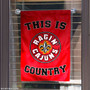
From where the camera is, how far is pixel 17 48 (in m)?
5.06

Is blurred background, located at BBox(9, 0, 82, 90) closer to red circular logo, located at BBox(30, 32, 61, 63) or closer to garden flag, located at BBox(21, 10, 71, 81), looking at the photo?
garden flag, located at BBox(21, 10, 71, 81)

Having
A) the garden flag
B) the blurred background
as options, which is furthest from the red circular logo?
the blurred background

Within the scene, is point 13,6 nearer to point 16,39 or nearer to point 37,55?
point 16,39

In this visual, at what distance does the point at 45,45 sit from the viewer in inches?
196

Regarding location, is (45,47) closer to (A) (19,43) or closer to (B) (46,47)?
(B) (46,47)

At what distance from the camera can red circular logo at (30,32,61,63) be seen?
196 inches

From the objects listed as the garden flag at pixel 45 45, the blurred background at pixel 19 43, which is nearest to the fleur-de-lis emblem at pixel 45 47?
the garden flag at pixel 45 45

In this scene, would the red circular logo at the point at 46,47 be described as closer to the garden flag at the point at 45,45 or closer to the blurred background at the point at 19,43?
the garden flag at the point at 45,45

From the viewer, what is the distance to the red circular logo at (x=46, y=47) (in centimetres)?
497

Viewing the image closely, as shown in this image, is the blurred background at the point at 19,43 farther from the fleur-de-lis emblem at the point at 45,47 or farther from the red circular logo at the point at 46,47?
the fleur-de-lis emblem at the point at 45,47

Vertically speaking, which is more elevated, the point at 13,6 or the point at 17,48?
the point at 13,6

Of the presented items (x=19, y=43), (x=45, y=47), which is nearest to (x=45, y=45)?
(x=45, y=47)

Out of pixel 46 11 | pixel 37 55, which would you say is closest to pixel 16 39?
pixel 37 55
